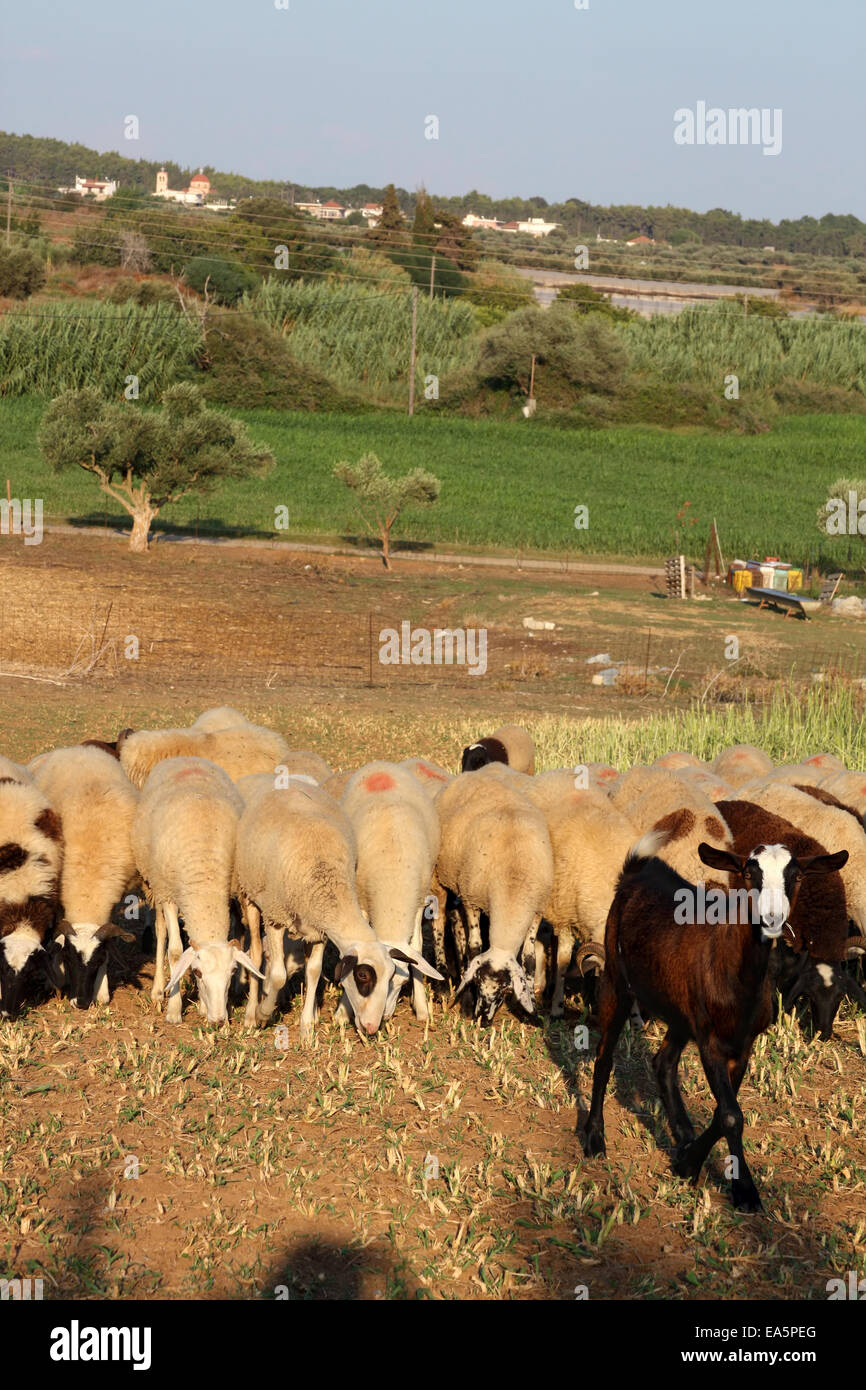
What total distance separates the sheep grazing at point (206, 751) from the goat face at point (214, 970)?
2.88 metres

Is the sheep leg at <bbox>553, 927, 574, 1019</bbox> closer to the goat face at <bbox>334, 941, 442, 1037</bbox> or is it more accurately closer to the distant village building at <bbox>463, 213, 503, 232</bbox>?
the goat face at <bbox>334, 941, 442, 1037</bbox>

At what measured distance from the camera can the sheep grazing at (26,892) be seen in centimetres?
843

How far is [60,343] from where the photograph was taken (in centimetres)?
5806

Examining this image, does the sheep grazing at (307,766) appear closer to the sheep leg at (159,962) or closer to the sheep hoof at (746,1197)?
the sheep leg at (159,962)

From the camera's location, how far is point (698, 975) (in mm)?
6285

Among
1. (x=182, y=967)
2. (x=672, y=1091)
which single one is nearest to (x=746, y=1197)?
(x=672, y=1091)

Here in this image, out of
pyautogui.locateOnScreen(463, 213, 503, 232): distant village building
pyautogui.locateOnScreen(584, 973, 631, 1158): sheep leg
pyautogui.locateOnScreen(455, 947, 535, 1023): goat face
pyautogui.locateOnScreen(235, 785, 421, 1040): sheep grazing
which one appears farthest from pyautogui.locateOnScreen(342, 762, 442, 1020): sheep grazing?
pyautogui.locateOnScreen(463, 213, 503, 232): distant village building

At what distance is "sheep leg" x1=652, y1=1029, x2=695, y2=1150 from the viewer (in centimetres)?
688

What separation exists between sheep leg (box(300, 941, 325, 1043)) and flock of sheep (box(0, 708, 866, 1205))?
0.01 metres

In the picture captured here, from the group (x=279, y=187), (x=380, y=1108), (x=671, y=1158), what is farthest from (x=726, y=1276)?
(x=279, y=187)

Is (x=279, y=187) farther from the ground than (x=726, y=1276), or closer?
farther from the ground

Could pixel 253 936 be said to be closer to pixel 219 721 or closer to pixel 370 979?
pixel 370 979
